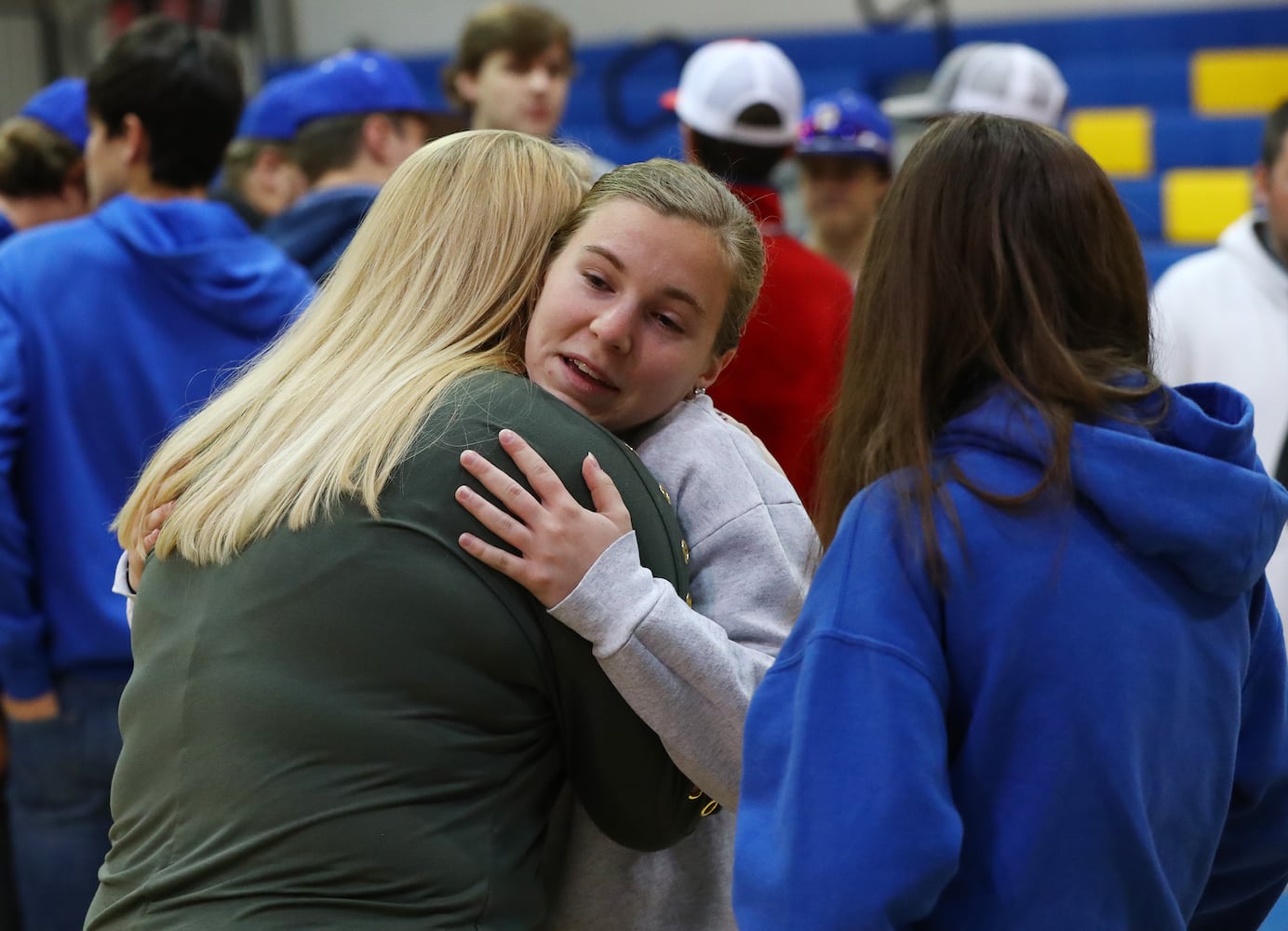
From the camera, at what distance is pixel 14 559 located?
2.71 m

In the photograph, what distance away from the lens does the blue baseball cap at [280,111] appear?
3592 millimetres

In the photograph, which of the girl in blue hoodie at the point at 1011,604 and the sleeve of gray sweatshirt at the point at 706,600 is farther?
the sleeve of gray sweatshirt at the point at 706,600

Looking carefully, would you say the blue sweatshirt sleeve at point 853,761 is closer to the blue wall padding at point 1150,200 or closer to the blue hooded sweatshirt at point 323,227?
the blue hooded sweatshirt at point 323,227

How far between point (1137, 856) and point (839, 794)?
0.90 feet

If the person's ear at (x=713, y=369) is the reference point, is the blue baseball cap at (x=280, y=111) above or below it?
below

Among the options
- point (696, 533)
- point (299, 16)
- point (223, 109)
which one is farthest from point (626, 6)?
point (696, 533)

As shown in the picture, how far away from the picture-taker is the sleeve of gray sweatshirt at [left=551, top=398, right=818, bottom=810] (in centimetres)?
137

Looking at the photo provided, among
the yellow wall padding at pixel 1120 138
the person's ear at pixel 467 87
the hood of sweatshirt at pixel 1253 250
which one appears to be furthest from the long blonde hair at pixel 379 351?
the yellow wall padding at pixel 1120 138

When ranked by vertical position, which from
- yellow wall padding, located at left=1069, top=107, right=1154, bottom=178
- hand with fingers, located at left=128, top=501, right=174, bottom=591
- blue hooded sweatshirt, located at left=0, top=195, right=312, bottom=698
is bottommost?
yellow wall padding, located at left=1069, top=107, right=1154, bottom=178

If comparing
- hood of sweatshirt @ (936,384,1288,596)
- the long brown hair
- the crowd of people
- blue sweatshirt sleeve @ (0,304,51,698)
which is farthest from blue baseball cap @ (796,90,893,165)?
hood of sweatshirt @ (936,384,1288,596)

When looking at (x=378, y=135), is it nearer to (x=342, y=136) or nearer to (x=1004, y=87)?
(x=342, y=136)

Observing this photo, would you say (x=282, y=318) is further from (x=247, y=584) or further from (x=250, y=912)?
(x=250, y=912)

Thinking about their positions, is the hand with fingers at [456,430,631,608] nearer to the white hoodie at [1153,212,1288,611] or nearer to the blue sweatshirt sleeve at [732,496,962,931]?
the blue sweatshirt sleeve at [732,496,962,931]

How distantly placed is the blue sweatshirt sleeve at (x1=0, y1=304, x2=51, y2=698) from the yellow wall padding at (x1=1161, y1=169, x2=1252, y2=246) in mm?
6621
